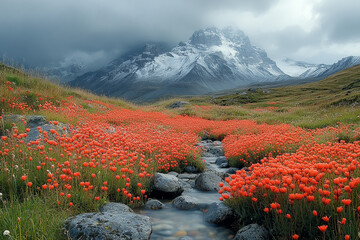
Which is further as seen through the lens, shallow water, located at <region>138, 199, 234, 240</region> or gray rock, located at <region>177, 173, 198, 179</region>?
gray rock, located at <region>177, 173, 198, 179</region>

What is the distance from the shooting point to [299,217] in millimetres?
3740

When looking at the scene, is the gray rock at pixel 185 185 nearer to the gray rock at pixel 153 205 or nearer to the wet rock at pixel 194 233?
the gray rock at pixel 153 205

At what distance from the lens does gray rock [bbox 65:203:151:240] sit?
3807mm

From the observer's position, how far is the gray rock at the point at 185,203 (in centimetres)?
611

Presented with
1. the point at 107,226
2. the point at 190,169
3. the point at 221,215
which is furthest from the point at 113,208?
the point at 190,169

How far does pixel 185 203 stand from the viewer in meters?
6.13

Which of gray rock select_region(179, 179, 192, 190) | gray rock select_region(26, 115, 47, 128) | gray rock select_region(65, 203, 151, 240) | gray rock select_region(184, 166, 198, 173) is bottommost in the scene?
gray rock select_region(184, 166, 198, 173)

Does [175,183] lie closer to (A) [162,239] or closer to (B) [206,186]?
(B) [206,186]

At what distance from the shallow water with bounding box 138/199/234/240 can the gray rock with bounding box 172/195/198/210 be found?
0.48 ft

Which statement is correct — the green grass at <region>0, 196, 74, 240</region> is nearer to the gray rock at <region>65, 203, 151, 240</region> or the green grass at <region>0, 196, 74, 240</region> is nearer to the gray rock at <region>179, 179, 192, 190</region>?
the gray rock at <region>65, 203, 151, 240</region>

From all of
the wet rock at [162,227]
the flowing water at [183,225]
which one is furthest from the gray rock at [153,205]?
the wet rock at [162,227]

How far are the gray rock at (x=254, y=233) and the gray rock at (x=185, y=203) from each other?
77.2 inches

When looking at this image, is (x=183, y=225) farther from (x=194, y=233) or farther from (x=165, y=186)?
(x=165, y=186)

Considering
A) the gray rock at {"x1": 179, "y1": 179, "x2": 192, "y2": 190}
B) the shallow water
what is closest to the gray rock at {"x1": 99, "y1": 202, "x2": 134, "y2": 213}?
the shallow water
